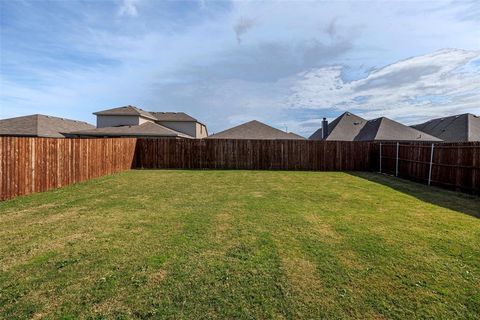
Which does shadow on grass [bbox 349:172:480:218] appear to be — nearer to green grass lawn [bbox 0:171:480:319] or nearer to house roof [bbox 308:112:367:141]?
green grass lawn [bbox 0:171:480:319]

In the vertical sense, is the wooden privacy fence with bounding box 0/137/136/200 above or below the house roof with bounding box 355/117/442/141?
below

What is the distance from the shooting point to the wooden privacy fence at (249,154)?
16.4m

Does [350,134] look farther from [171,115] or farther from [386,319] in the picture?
[386,319]

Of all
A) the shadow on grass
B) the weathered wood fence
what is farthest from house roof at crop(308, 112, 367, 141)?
the shadow on grass

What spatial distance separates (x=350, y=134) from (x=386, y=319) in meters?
25.3

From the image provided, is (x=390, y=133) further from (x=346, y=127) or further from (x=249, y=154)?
(x=249, y=154)

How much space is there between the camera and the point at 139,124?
26750 mm

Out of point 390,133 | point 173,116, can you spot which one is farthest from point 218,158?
→ point 173,116

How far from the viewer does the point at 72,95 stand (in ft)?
68.2

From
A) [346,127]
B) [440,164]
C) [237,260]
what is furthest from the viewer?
[346,127]

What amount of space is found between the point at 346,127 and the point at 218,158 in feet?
50.7

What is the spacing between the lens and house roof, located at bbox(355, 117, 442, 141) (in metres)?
21.9

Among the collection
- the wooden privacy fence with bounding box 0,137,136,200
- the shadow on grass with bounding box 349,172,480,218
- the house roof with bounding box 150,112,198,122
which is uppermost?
the house roof with bounding box 150,112,198,122

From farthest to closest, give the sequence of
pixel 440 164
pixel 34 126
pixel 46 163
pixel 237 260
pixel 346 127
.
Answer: pixel 346 127 → pixel 34 126 → pixel 440 164 → pixel 46 163 → pixel 237 260
